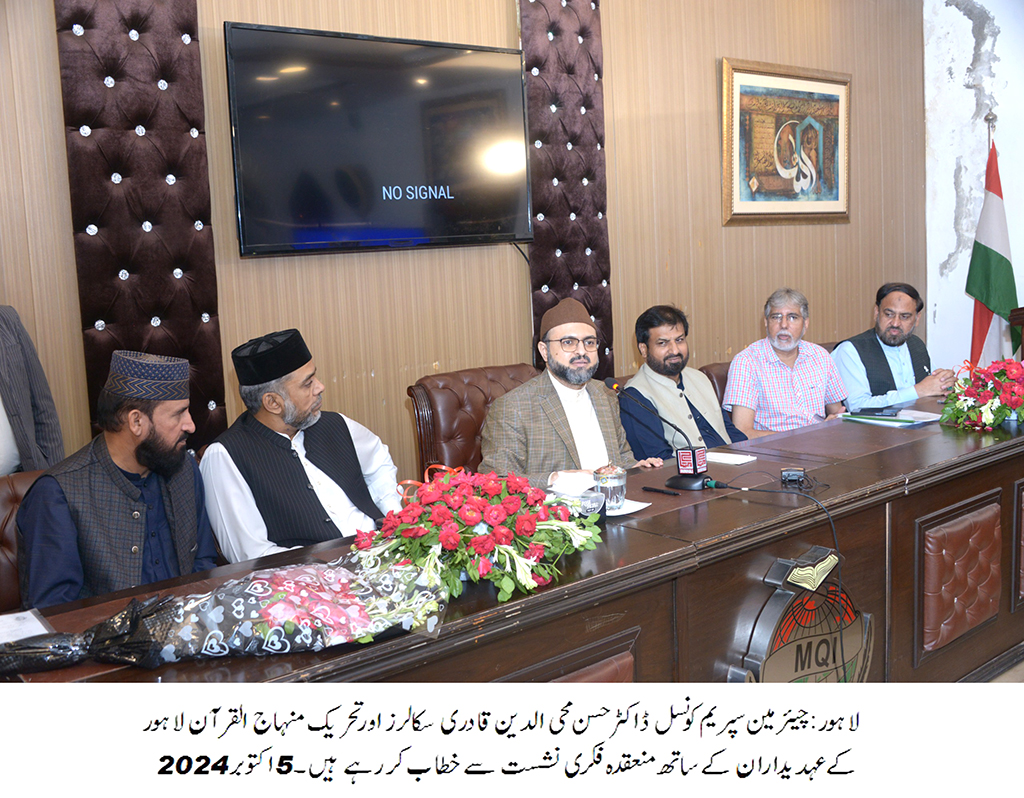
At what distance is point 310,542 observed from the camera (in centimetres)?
256

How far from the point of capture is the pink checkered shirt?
3922mm

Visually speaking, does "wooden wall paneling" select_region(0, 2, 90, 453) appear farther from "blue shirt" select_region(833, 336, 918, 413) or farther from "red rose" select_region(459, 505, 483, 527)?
"blue shirt" select_region(833, 336, 918, 413)

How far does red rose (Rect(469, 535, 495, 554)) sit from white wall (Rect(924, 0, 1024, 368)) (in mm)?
5512

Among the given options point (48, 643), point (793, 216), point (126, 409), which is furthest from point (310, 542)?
point (793, 216)

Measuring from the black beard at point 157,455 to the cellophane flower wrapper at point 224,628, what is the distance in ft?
2.70

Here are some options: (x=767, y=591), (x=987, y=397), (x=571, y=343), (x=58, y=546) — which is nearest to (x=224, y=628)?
(x=58, y=546)

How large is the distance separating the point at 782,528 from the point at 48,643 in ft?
5.05

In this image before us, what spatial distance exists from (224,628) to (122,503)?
0.93 metres

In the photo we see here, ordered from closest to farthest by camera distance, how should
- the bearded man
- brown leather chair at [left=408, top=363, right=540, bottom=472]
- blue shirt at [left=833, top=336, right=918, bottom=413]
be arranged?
brown leather chair at [left=408, top=363, right=540, bottom=472] < the bearded man < blue shirt at [left=833, top=336, right=918, bottom=413]

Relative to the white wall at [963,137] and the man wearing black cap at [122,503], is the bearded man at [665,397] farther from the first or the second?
the white wall at [963,137]

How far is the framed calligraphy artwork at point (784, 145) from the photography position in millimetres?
4863

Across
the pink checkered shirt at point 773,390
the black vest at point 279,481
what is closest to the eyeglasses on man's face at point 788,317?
the pink checkered shirt at point 773,390

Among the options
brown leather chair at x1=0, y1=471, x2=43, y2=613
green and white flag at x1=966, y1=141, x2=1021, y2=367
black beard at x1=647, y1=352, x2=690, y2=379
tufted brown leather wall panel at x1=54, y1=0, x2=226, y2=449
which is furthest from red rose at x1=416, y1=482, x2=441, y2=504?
green and white flag at x1=966, y1=141, x2=1021, y2=367

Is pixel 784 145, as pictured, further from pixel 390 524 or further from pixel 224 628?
pixel 224 628
